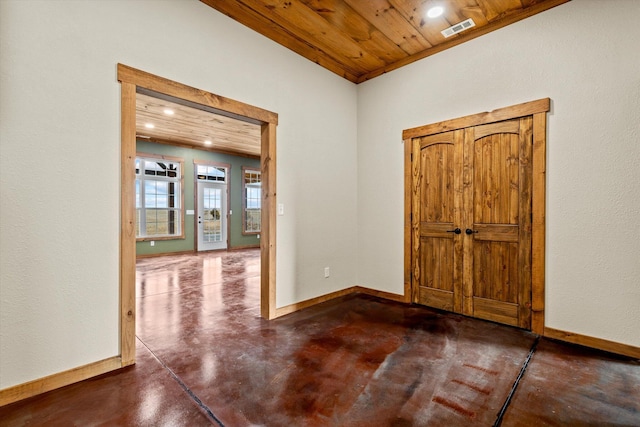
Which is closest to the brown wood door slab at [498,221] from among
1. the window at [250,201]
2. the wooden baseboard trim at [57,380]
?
the wooden baseboard trim at [57,380]

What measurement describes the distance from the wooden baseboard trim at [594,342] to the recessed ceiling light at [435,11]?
10.1ft

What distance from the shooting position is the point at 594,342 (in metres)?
2.54

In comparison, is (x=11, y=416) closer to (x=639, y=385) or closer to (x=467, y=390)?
(x=467, y=390)

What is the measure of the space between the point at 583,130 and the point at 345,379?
281 centimetres

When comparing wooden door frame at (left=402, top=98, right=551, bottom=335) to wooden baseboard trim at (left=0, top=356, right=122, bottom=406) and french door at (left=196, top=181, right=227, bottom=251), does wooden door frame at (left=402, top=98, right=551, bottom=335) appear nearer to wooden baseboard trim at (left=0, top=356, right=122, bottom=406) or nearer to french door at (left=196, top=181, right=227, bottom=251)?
wooden baseboard trim at (left=0, top=356, right=122, bottom=406)

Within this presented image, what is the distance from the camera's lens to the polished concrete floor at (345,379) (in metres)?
1.69

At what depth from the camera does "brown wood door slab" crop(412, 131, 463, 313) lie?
3.38 meters

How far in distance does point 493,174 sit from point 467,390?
2102 millimetres

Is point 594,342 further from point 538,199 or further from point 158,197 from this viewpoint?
point 158,197

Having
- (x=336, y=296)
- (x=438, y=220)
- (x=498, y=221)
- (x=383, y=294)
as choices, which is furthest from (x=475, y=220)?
(x=336, y=296)

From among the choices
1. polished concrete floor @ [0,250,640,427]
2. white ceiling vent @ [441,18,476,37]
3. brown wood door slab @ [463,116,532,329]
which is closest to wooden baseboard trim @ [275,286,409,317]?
polished concrete floor @ [0,250,640,427]

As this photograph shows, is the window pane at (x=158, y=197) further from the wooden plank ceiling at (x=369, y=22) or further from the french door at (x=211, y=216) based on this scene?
the wooden plank ceiling at (x=369, y=22)

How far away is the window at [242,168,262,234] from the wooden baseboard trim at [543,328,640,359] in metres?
8.07

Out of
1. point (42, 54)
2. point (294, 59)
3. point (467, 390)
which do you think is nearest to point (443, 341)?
point (467, 390)
